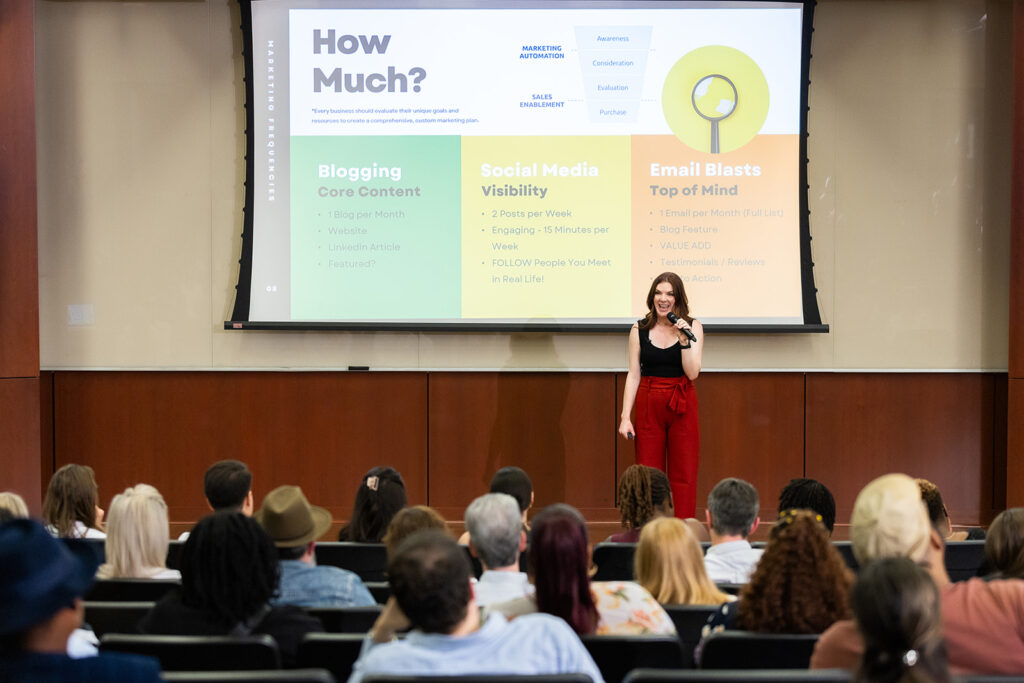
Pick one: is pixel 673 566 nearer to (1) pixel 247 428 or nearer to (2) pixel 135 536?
(2) pixel 135 536

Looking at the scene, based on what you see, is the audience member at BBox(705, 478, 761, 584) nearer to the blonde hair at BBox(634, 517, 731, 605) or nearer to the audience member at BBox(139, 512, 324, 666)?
the blonde hair at BBox(634, 517, 731, 605)

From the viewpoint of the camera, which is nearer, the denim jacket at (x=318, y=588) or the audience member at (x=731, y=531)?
the denim jacket at (x=318, y=588)

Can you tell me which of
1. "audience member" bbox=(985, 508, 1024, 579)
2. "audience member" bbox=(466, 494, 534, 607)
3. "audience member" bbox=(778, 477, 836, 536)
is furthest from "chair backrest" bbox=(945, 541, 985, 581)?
"audience member" bbox=(466, 494, 534, 607)

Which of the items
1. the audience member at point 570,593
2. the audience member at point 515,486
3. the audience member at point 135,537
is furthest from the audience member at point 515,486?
the audience member at point 570,593

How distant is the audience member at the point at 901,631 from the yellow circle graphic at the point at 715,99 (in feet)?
15.8

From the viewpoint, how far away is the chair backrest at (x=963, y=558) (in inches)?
129

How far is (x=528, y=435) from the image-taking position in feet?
20.0

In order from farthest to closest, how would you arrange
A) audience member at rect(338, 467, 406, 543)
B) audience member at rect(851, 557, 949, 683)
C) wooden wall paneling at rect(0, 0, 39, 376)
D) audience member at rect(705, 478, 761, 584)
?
wooden wall paneling at rect(0, 0, 39, 376) → audience member at rect(338, 467, 406, 543) → audience member at rect(705, 478, 761, 584) → audience member at rect(851, 557, 949, 683)

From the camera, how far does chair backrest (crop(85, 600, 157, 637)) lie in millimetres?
2473

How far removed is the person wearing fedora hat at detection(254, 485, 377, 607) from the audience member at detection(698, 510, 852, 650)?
40.7 inches

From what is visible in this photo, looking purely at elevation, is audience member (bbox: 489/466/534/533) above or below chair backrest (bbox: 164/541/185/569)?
above

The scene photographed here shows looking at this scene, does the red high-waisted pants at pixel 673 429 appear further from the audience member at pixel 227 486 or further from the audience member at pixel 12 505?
the audience member at pixel 12 505

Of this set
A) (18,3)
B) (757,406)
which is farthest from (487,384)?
(18,3)

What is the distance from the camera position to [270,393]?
6062 mm
